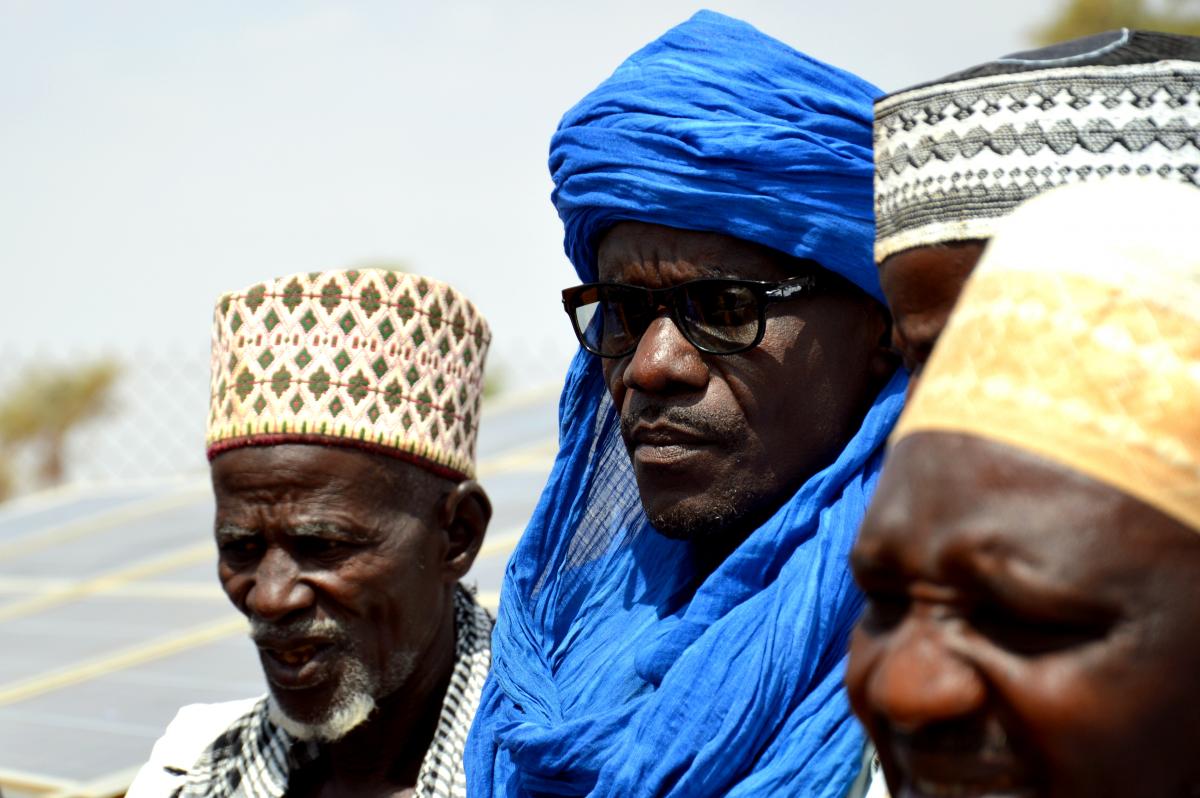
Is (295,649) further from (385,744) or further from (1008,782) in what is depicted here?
(1008,782)

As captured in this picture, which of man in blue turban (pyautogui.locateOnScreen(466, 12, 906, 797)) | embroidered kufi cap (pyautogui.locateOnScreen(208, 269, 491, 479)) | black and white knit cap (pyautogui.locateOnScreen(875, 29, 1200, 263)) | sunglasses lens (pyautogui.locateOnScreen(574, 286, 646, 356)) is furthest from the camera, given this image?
embroidered kufi cap (pyautogui.locateOnScreen(208, 269, 491, 479))

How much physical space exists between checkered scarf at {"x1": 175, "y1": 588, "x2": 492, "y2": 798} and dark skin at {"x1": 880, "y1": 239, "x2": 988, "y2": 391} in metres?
1.70

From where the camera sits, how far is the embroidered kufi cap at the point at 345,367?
129 inches

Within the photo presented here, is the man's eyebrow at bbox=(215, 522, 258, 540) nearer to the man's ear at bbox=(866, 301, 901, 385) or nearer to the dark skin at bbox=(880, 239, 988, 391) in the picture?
the man's ear at bbox=(866, 301, 901, 385)

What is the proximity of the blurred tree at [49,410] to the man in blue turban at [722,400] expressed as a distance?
2107cm

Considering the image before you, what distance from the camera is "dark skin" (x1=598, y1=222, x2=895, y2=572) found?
2473 mm

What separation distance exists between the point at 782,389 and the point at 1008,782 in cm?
129

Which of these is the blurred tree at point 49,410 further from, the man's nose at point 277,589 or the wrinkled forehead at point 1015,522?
the wrinkled forehead at point 1015,522

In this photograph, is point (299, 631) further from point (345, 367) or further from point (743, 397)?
point (743, 397)

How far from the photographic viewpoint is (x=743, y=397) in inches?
97.4

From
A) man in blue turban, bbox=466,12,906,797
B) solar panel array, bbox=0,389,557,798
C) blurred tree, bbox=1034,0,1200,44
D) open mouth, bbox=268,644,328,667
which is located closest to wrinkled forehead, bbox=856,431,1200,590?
man in blue turban, bbox=466,12,906,797

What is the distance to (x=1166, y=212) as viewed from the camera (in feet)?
4.16

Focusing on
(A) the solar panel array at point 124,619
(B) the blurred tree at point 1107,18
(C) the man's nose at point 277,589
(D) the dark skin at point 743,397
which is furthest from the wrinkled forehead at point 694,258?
(B) the blurred tree at point 1107,18

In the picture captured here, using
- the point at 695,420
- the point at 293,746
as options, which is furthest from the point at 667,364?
the point at 293,746
